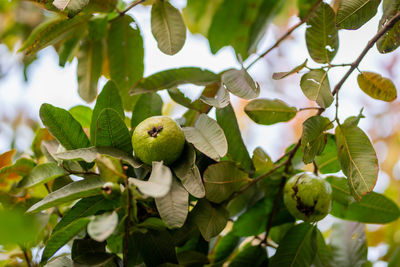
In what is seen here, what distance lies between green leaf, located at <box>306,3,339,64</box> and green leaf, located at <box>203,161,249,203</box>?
334mm

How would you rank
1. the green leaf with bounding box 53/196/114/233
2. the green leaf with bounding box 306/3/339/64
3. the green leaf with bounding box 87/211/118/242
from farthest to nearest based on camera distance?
the green leaf with bounding box 306/3/339/64 → the green leaf with bounding box 53/196/114/233 → the green leaf with bounding box 87/211/118/242

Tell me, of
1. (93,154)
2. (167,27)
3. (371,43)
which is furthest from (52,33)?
(371,43)

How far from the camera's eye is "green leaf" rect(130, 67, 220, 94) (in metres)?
0.94

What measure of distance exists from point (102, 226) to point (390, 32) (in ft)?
2.37

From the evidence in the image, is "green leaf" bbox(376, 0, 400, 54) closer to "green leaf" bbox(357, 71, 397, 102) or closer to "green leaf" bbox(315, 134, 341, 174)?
"green leaf" bbox(357, 71, 397, 102)

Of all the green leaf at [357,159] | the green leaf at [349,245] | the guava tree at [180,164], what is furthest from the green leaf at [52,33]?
the green leaf at [349,245]

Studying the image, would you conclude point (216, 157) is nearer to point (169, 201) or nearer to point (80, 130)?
point (169, 201)

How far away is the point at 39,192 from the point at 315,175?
74cm

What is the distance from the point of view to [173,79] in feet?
3.17

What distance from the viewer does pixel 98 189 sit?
2.39ft

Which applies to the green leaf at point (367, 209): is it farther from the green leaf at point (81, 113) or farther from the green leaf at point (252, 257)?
the green leaf at point (81, 113)

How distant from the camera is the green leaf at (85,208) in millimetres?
794

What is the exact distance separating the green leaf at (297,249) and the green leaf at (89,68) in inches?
27.1

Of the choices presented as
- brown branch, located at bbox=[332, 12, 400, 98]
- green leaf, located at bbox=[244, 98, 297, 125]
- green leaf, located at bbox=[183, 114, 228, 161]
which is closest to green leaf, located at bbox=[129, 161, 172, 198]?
green leaf, located at bbox=[183, 114, 228, 161]
